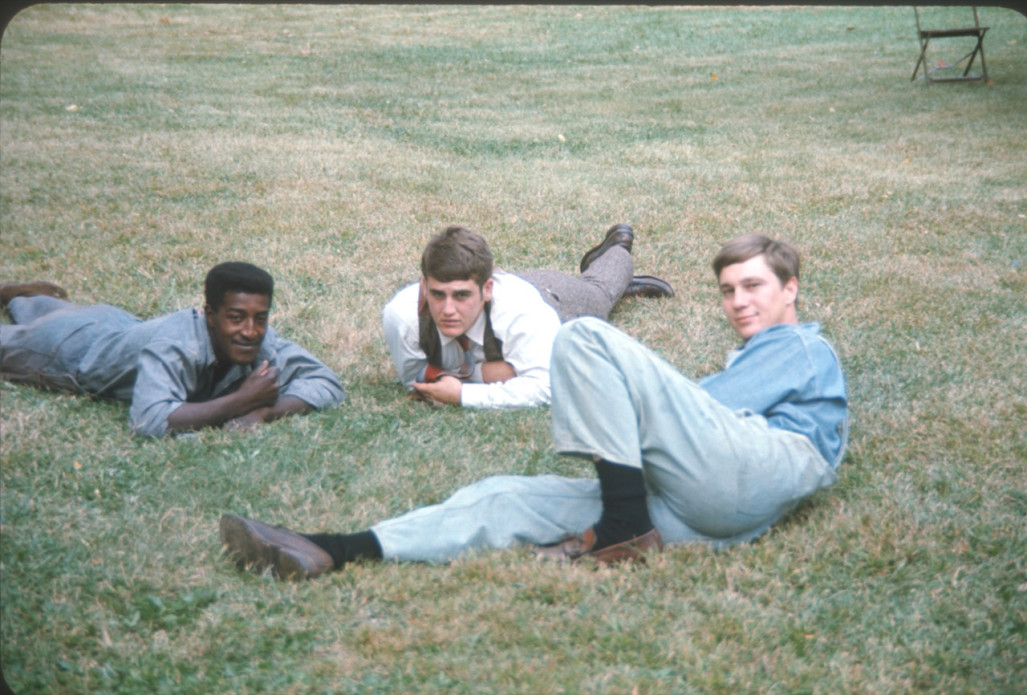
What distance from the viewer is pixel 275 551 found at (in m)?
3.30

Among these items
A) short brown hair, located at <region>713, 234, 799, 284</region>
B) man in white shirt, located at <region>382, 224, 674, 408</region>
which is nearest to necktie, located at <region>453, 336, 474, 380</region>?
man in white shirt, located at <region>382, 224, 674, 408</region>

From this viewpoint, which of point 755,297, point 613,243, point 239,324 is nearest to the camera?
point 755,297

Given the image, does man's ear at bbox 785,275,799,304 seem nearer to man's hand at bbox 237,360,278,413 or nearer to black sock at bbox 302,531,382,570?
black sock at bbox 302,531,382,570

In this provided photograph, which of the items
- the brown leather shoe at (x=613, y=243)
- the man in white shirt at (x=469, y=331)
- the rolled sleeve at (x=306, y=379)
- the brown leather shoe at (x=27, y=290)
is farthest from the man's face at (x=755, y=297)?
the brown leather shoe at (x=27, y=290)

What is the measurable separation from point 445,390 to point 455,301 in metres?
0.43

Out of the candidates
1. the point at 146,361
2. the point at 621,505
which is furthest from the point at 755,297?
the point at 146,361

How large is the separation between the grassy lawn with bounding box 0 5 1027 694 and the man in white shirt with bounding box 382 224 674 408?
0.54 ft

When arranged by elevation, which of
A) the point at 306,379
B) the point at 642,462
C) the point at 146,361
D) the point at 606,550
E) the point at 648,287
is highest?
the point at 146,361

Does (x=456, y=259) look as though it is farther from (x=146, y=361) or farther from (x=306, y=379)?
(x=146, y=361)

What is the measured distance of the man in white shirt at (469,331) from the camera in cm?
480

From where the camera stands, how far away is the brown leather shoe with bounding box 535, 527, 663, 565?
3393 millimetres

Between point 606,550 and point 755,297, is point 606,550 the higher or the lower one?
the lower one

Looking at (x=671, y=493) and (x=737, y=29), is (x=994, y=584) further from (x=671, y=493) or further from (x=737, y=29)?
(x=737, y=29)

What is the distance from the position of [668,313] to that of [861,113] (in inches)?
342
